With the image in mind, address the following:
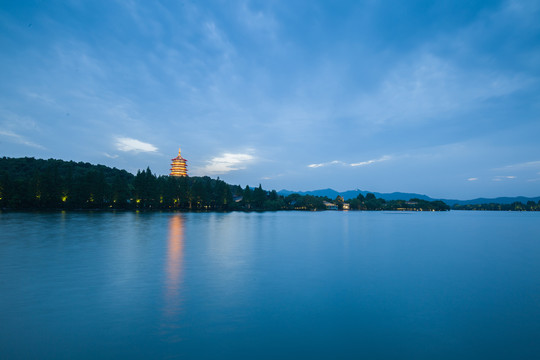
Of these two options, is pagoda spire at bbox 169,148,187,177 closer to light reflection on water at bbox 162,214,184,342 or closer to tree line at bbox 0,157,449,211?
tree line at bbox 0,157,449,211

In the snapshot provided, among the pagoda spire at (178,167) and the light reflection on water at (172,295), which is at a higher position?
the pagoda spire at (178,167)

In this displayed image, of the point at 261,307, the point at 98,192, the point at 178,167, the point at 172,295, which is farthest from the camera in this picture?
the point at 178,167

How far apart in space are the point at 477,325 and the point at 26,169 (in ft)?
392

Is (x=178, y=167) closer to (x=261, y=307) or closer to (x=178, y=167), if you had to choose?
(x=178, y=167)

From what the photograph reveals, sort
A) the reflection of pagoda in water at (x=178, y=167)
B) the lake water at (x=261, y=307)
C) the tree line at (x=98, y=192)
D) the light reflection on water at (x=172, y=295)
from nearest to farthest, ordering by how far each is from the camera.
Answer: the lake water at (x=261, y=307), the light reflection on water at (x=172, y=295), the tree line at (x=98, y=192), the reflection of pagoda in water at (x=178, y=167)

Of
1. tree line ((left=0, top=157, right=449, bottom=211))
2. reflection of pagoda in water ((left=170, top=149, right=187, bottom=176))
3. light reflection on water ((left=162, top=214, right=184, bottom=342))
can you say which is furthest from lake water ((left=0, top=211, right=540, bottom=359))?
reflection of pagoda in water ((left=170, top=149, right=187, bottom=176))

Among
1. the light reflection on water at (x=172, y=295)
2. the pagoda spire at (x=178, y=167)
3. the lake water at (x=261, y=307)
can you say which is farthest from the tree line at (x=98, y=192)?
the light reflection on water at (x=172, y=295)

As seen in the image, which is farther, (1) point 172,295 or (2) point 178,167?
(2) point 178,167

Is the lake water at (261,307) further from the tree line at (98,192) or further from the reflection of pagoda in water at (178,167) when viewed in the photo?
the reflection of pagoda in water at (178,167)

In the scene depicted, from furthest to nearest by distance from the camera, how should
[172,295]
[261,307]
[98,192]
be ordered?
[98,192], [172,295], [261,307]

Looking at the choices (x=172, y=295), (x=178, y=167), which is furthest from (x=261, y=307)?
(x=178, y=167)

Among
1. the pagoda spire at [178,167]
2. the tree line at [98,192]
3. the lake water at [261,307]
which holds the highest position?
the pagoda spire at [178,167]

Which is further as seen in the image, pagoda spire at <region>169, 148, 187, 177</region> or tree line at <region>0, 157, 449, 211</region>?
pagoda spire at <region>169, 148, 187, 177</region>

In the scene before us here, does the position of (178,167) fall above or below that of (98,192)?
above
